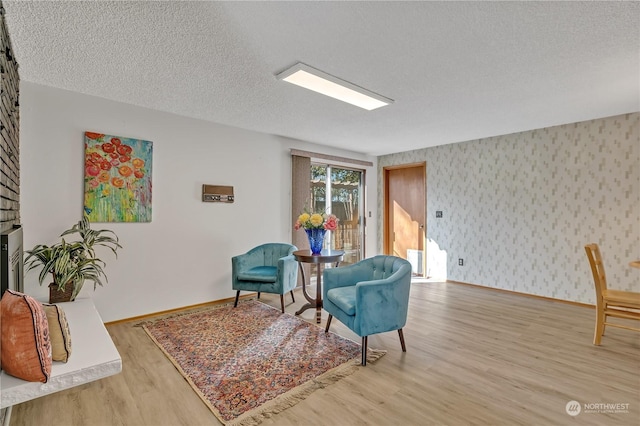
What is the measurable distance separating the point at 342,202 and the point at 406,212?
1295 mm

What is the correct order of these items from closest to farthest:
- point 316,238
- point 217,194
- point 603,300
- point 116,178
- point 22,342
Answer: point 22,342, point 603,300, point 116,178, point 316,238, point 217,194

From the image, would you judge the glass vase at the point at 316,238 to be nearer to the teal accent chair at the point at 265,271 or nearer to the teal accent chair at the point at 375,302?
the teal accent chair at the point at 265,271

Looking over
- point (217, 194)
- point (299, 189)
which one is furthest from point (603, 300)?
point (217, 194)

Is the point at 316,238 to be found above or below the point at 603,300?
above

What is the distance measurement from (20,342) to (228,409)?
115 cm

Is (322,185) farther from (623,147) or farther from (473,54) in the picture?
(623,147)

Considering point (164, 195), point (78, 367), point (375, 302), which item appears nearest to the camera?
point (78, 367)

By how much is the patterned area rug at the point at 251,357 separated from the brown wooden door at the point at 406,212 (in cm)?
326

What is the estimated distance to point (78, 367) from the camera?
56.4 inches

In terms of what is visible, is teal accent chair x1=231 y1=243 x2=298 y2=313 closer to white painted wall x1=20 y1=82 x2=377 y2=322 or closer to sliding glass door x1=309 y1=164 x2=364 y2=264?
white painted wall x1=20 y1=82 x2=377 y2=322

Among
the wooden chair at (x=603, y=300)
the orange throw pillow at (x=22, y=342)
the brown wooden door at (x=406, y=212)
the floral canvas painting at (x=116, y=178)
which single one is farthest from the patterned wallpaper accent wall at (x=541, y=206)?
the orange throw pillow at (x=22, y=342)

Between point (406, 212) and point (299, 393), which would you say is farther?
point (406, 212)

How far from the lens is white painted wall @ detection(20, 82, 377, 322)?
9.57ft

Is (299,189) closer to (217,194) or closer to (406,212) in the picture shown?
(217,194)
